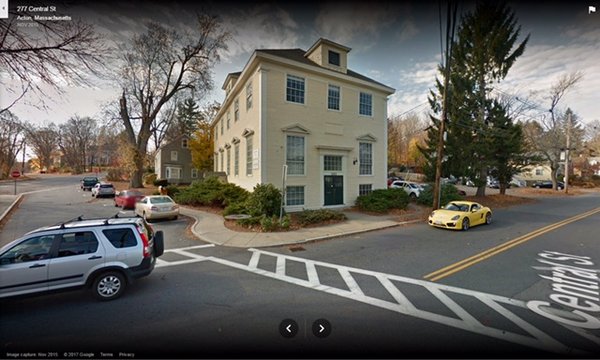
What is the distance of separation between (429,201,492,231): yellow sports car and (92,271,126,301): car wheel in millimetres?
11747

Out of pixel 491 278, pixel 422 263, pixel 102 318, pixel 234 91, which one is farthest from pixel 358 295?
pixel 234 91

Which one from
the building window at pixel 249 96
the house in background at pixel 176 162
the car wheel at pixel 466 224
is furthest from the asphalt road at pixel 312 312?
the house in background at pixel 176 162

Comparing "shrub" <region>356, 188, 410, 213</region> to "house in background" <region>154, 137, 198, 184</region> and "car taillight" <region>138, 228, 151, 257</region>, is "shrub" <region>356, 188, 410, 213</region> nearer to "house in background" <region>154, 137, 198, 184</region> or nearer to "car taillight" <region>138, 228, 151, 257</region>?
"car taillight" <region>138, 228, 151, 257</region>

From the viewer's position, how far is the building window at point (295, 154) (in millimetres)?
14172

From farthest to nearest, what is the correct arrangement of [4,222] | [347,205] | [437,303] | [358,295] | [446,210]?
[347,205]
[4,222]
[446,210]
[358,295]
[437,303]

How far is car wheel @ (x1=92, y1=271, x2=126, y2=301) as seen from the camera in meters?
4.44

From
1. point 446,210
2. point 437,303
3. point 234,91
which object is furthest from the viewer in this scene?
point 234,91

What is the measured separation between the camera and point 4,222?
12.4m

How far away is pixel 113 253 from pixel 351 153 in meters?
14.0

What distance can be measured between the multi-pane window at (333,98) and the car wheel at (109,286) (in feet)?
45.2

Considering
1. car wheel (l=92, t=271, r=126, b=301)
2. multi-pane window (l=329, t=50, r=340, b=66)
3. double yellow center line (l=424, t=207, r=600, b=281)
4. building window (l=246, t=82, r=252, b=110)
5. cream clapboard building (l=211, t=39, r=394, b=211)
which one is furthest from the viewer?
multi-pane window (l=329, t=50, r=340, b=66)

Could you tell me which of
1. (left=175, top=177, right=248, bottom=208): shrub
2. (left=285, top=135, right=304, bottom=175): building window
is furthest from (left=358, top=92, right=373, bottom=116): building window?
(left=175, top=177, right=248, bottom=208): shrub

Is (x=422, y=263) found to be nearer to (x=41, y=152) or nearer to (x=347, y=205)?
(x=347, y=205)

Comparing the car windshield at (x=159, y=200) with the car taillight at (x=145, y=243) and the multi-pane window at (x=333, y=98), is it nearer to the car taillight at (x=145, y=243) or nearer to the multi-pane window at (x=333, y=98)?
the car taillight at (x=145, y=243)
